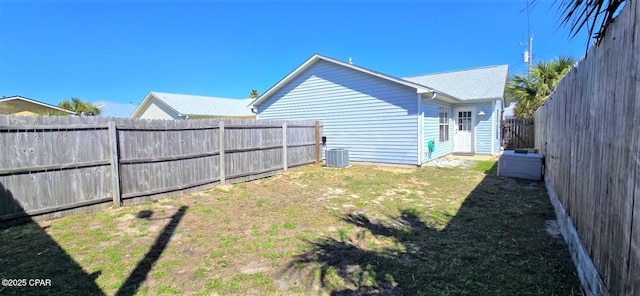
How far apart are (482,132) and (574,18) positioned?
1353 cm

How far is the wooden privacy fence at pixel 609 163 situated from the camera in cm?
164

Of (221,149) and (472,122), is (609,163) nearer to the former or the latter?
(221,149)

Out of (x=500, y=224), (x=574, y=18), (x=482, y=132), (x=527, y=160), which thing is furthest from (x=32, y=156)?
(x=482, y=132)

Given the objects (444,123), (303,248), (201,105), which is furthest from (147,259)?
(201,105)

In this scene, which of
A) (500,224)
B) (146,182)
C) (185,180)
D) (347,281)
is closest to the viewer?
(347,281)

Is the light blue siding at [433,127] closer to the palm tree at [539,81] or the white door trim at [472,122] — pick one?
the white door trim at [472,122]

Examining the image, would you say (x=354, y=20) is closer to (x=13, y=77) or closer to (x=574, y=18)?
(x=574, y=18)

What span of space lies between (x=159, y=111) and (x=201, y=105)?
2934 mm

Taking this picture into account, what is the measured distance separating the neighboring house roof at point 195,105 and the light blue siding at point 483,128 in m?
13.3

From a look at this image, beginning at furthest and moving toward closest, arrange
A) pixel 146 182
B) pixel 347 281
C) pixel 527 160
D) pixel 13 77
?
1. pixel 13 77
2. pixel 527 160
3. pixel 146 182
4. pixel 347 281

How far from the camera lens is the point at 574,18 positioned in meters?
1.67

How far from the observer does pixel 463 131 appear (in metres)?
14.3

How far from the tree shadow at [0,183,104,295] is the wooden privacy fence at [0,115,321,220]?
72cm

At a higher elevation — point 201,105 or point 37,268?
point 201,105
